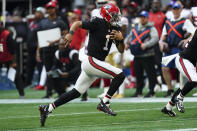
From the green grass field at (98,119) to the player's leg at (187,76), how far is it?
23cm

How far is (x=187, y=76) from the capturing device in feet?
34.7

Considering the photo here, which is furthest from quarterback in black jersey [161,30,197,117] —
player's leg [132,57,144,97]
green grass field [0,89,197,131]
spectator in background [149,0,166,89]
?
spectator in background [149,0,166,89]

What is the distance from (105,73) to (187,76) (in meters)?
1.36

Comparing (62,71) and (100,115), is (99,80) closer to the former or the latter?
(62,71)

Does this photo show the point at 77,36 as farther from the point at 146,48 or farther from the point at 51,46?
the point at 146,48

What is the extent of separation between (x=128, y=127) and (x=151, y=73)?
6.80 metres

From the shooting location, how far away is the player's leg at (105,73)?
10.3 metres

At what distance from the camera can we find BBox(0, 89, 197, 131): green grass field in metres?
9.14

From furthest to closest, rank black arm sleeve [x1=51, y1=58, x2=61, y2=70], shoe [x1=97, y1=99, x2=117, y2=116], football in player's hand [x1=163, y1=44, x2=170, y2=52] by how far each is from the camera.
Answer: black arm sleeve [x1=51, y1=58, x2=61, y2=70]
football in player's hand [x1=163, y1=44, x2=170, y2=52]
shoe [x1=97, y1=99, x2=117, y2=116]

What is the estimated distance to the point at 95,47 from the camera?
34.6 ft

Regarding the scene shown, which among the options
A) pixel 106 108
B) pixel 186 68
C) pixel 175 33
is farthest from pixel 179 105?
pixel 175 33

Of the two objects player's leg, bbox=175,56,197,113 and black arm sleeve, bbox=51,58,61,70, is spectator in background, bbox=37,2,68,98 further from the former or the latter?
player's leg, bbox=175,56,197,113

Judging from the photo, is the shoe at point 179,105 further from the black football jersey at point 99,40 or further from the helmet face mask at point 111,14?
the helmet face mask at point 111,14

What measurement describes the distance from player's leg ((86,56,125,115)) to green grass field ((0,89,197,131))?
346 mm
